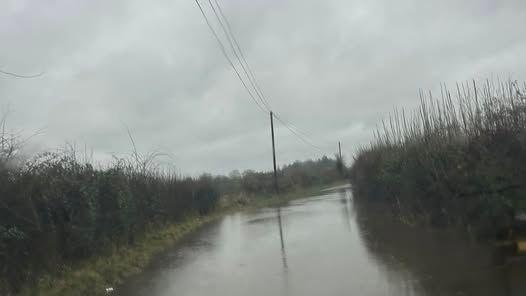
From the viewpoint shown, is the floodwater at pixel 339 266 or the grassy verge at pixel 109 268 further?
the grassy verge at pixel 109 268

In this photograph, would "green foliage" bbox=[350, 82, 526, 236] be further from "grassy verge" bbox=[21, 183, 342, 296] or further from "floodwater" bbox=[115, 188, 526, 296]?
"grassy verge" bbox=[21, 183, 342, 296]

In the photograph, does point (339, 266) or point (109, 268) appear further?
point (109, 268)

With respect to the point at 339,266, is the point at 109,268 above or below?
above

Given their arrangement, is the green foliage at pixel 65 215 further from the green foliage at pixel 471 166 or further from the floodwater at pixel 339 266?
the green foliage at pixel 471 166

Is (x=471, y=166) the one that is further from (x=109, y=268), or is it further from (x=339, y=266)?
(x=109, y=268)

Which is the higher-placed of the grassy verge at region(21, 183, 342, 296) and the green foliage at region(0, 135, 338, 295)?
the green foliage at region(0, 135, 338, 295)

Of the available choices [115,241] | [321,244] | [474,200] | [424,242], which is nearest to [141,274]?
[115,241]

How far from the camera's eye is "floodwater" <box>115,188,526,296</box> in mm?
8430

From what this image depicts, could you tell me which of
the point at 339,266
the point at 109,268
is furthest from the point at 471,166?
the point at 109,268

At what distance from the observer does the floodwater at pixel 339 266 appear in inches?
332

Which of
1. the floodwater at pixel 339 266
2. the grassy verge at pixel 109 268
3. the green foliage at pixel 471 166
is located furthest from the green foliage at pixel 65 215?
the green foliage at pixel 471 166

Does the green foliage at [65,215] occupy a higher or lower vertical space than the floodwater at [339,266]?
higher

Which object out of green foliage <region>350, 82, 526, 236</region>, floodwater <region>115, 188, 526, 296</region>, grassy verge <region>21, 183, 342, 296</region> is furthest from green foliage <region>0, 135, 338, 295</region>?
green foliage <region>350, 82, 526, 236</region>

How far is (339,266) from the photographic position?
1093cm
